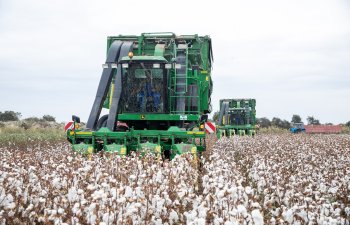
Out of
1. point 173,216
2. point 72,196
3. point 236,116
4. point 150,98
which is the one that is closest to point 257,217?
point 173,216

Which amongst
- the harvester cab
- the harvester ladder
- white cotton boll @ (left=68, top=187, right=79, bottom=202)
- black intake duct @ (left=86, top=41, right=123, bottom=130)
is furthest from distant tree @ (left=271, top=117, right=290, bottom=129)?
white cotton boll @ (left=68, top=187, right=79, bottom=202)

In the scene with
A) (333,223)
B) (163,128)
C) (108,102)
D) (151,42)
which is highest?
(151,42)

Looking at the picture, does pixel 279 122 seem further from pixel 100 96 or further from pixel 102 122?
pixel 100 96

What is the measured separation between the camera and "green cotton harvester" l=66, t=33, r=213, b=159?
38.6 ft

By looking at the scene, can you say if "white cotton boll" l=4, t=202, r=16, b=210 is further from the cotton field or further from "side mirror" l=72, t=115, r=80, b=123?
"side mirror" l=72, t=115, r=80, b=123

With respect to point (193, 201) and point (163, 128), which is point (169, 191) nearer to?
point (193, 201)

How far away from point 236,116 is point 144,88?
67.9 feet

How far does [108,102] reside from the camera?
46.3ft

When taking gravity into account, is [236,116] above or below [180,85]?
below

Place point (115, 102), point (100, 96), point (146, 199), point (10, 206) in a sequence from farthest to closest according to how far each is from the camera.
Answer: point (100, 96)
point (115, 102)
point (146, 199)
point (10, 206)

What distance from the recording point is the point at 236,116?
1278 inches

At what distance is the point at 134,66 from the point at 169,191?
7.97 m

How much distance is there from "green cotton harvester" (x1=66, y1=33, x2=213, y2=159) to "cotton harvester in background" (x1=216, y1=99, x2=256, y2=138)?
1751 cm

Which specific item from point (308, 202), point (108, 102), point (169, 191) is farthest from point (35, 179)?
point (108, 102)
